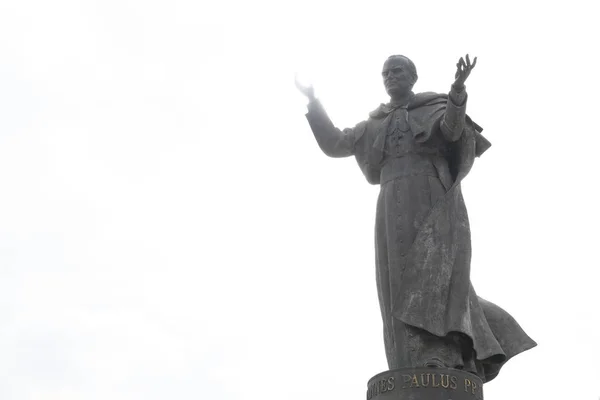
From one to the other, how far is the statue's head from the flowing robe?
0.67ft

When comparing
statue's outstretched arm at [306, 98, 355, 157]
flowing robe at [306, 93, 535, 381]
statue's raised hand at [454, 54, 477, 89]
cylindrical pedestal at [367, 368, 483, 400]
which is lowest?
cylindrical pedestal at [367, 368, 483, 400]

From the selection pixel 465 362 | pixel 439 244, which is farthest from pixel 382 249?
pixel 465 362

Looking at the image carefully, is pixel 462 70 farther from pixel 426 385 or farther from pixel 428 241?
pixel 426 385

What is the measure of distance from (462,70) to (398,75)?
1.42m

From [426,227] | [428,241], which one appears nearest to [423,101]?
[426,227]

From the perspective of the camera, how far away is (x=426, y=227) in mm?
12242

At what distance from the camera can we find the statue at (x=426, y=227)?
1184 cm

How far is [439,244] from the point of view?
1214 centimetres

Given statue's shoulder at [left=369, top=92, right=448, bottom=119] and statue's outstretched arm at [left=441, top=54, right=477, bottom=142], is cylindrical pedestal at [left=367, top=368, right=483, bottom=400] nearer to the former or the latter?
statue's outstretched arm at [left=441, top=54, right=477, bottom=142]

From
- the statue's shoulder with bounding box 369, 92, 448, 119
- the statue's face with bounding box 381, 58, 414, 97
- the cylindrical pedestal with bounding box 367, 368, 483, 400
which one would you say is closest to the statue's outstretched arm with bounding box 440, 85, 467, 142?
the statue's shoulder with bounding box 369, 92, 448, 119

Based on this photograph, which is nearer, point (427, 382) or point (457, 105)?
point (427, 382)

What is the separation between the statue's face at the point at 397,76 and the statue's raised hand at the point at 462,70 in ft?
4.20

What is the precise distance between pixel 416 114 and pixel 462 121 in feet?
2.86

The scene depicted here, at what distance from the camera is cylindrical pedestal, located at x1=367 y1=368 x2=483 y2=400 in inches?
441
